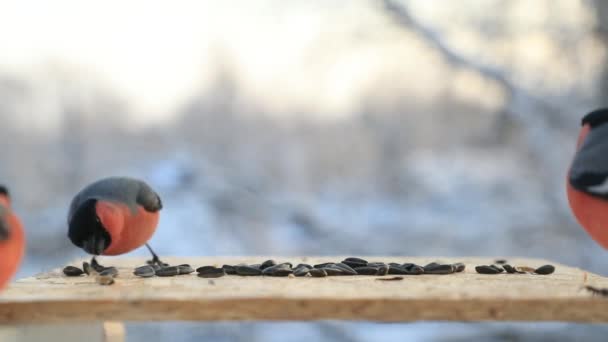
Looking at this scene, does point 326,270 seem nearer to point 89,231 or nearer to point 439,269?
point 439,269

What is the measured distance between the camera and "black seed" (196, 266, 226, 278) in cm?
134

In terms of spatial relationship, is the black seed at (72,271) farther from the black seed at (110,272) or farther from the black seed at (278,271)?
the black seed at (278,271)

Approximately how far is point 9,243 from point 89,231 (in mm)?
380

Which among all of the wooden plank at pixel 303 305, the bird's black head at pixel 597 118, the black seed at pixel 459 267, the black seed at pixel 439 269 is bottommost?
the wooden plank at pixel 303 305

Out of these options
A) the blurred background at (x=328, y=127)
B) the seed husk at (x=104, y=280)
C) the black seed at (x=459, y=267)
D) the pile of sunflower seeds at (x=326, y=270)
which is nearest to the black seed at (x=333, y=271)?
the pile of sunflower seeds at (x=326, y=270)

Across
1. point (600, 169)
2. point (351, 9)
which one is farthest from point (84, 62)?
point (600, 169)

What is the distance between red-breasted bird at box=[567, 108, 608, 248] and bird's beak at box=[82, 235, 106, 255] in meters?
0.82

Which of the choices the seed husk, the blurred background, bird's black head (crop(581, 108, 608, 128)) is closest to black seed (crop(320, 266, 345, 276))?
the seed husk

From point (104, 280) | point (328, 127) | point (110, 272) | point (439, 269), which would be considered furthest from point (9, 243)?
point (328, 127)

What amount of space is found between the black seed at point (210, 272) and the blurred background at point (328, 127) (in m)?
0.99

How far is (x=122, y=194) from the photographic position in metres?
1.52

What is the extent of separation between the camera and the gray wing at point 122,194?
1.50 meters

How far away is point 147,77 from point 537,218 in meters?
1.29

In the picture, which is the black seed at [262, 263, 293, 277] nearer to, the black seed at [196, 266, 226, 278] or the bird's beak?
the black seed at [196, 266, 226, 278]
